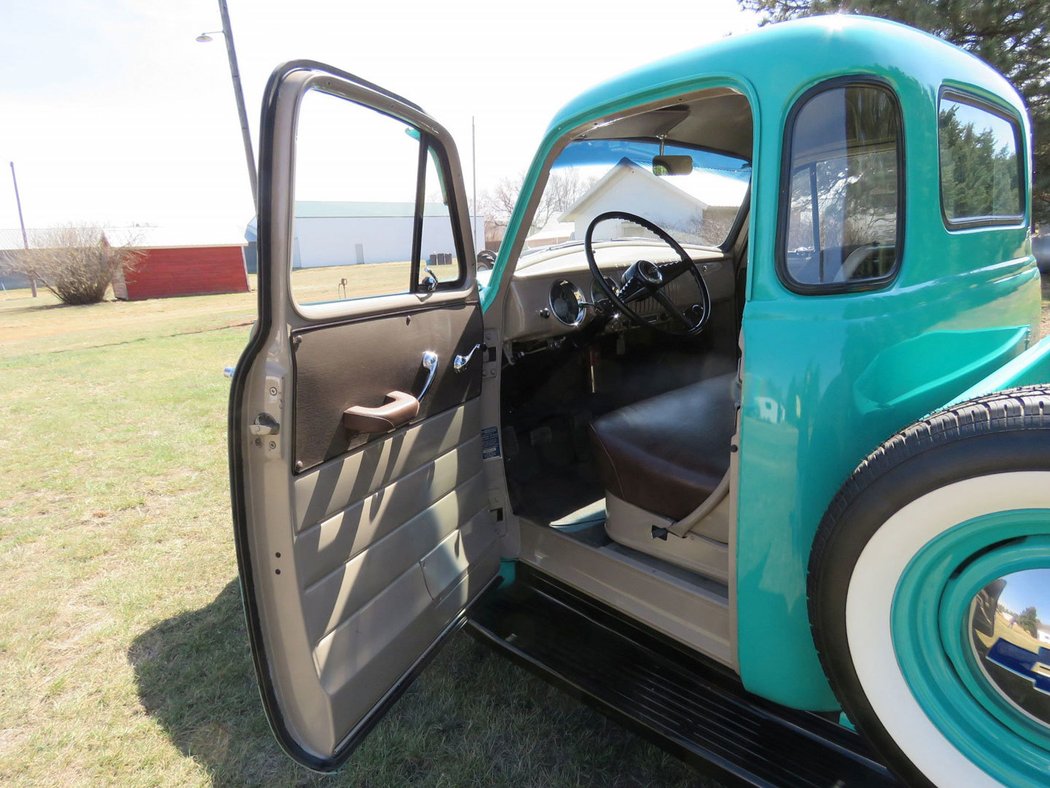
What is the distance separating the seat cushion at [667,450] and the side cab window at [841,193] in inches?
27.2

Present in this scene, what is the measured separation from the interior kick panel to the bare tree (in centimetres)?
2418

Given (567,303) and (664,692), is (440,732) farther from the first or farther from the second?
(567,303)

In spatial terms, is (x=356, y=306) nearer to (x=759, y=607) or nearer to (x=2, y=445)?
(x=759, y=607)

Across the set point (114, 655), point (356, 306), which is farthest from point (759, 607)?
point (114, 655)

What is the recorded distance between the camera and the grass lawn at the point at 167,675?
6.66 ft

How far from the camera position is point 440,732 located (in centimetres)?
216

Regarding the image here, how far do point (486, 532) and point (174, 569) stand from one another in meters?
1.99

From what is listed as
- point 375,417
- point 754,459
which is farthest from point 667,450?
point 375,417

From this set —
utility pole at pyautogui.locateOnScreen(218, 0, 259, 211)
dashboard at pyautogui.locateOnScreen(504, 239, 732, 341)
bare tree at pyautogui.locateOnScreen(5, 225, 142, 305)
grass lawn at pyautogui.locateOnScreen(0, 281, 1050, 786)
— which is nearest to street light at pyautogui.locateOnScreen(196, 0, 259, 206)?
utility pole at pyautogui.locateOnScreen(218, 0, 259, 211)

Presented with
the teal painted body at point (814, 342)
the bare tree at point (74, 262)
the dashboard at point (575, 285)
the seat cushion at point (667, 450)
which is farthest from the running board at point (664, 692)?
the bare tree at point (74, 262)

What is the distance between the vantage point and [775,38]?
1482 millimetres

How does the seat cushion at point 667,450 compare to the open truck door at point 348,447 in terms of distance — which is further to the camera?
the seat cushion at point 667,450

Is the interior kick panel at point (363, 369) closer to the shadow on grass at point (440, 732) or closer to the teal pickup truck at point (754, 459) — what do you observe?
the teal pickup truck at point (754, 459)

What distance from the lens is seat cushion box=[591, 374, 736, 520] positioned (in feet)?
6.72
